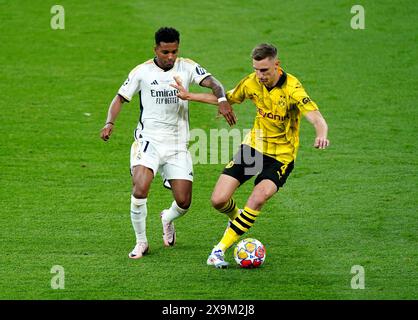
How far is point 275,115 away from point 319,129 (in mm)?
739

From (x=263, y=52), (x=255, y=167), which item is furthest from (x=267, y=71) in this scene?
(x=255, y=167)

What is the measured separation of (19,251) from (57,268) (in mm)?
785

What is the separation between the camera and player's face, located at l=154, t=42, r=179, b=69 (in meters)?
10.00

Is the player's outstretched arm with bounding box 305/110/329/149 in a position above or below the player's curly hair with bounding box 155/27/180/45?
below

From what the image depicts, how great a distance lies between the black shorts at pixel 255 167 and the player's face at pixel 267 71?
79 centimetres

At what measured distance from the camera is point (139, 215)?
33.1ft

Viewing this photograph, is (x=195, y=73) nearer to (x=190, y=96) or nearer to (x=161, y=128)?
(x=190, y=96)

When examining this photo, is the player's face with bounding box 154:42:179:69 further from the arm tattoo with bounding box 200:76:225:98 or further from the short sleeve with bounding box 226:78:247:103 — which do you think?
the short sleeve with bounding box 226:78:247:103

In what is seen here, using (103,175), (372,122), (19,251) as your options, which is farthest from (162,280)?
(372,122)

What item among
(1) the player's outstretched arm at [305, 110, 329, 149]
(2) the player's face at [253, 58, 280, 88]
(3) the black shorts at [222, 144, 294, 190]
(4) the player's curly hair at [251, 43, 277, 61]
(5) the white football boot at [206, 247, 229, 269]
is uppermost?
(4) the player's curly hair at [251, 43, 277, 61]

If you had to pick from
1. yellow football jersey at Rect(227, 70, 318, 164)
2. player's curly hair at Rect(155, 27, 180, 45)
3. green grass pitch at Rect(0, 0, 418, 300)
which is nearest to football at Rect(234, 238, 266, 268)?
green grass pitch at Rect(0, 0, 418, 300)

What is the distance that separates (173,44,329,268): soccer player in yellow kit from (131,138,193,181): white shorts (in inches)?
18.8

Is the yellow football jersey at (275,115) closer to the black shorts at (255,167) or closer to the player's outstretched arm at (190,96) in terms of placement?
the black shorts at (255,167)

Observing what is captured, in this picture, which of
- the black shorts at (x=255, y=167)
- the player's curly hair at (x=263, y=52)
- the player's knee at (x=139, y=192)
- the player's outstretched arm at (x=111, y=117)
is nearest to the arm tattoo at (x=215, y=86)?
the player's curly hair at (x=263, y=52)
